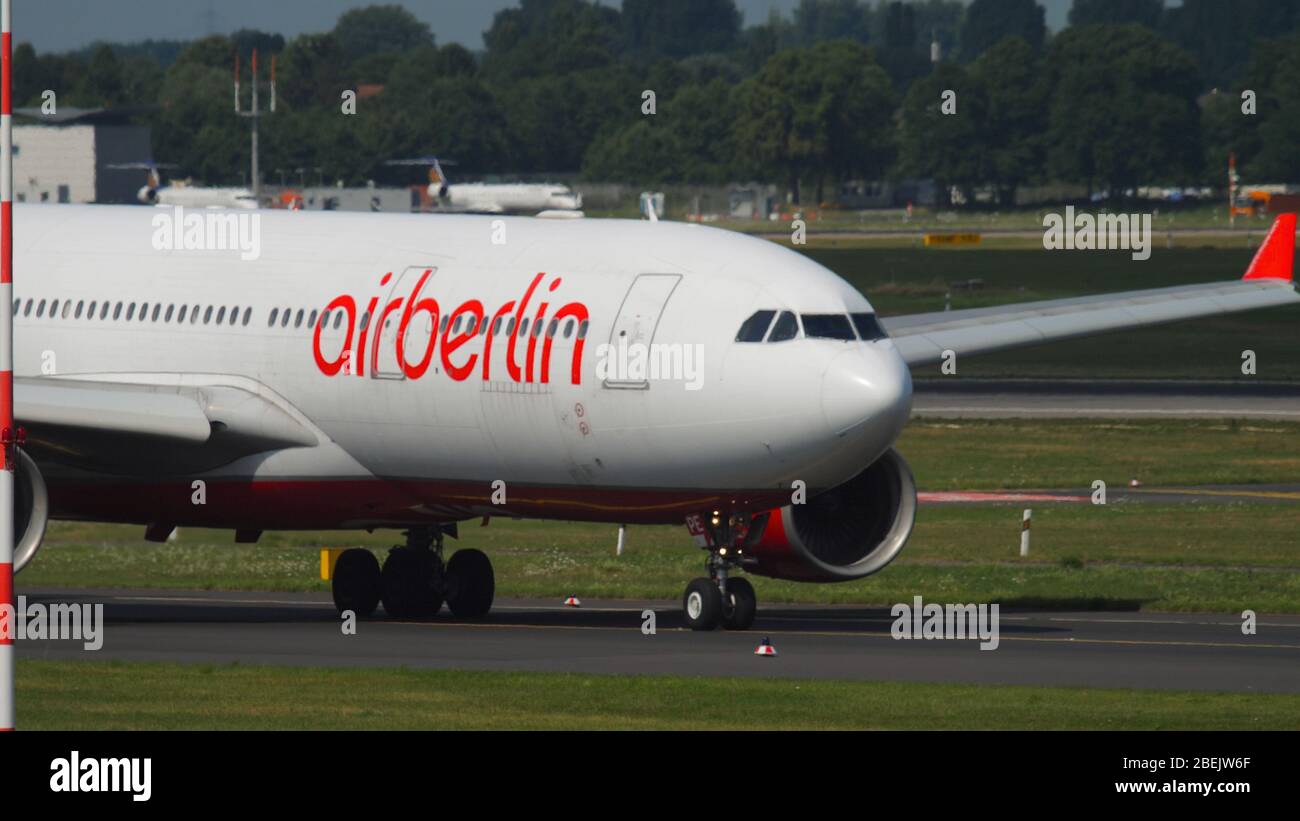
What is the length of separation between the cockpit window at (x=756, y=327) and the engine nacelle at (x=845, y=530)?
3.20m

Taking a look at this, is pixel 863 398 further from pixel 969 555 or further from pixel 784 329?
pixel 969 555

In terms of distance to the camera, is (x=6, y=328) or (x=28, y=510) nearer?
(x=6, y=328)

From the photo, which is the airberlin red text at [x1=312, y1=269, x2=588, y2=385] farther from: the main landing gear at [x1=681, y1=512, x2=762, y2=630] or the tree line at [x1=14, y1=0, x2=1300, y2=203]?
the tree line at [x1=14, y1=0, x2=1300, y2=203]

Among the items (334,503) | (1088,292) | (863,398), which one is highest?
(1088,292)

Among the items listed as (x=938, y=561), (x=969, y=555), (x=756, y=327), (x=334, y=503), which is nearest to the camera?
(x=756, y=327)

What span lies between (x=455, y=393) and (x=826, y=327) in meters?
4.97

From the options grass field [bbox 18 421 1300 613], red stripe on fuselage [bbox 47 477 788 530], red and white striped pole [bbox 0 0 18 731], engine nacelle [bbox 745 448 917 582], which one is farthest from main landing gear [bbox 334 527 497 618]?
red and white striped pole [bbox 0 0 18 731]

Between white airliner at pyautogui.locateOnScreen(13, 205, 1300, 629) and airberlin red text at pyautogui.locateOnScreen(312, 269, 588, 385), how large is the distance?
3 cm

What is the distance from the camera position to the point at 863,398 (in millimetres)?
28344

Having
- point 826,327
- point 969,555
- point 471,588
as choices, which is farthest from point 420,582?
point 969,555

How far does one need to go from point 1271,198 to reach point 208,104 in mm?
72287

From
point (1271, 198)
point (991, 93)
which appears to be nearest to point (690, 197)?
point (991, 93)

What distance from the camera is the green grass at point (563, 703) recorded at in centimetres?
2233

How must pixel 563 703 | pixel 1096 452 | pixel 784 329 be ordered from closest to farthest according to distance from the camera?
pixel 563 703 < pixel 784 329 < pixel 1096 452
